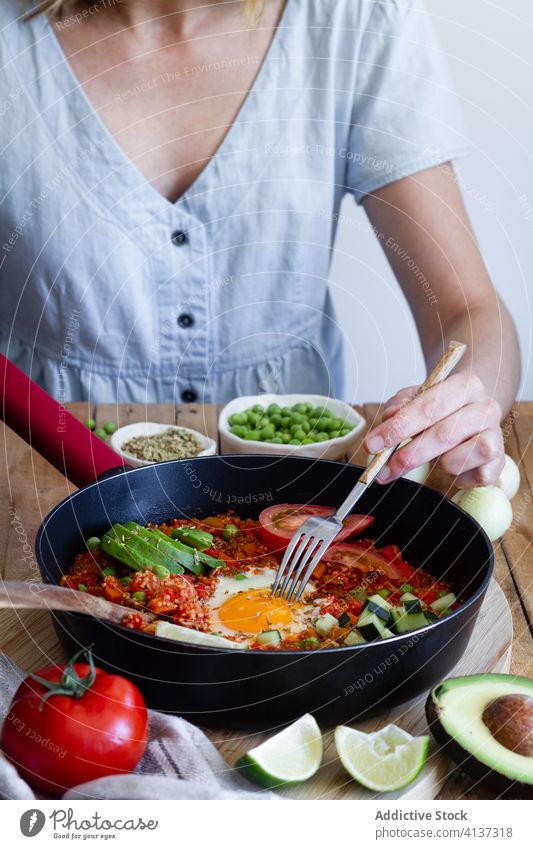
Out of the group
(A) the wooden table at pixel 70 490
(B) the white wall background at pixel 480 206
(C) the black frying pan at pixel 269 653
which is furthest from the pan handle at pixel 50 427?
(B) the white wall background at pixel 480 206

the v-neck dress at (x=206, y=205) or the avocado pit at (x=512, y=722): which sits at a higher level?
the v-neck dress at (x=206, y=205)

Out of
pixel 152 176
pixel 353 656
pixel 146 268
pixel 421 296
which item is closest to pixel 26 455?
pixel 146 268

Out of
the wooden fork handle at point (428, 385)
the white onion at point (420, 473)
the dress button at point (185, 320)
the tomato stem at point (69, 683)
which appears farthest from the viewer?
the dress button at point (185, 320)

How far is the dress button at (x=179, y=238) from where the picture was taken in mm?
1718

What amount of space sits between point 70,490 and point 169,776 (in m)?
0.69

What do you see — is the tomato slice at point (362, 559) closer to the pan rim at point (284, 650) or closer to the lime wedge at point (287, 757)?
the pan rim at point (284, 650)

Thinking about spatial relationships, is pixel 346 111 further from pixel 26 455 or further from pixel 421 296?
pixel 26 455

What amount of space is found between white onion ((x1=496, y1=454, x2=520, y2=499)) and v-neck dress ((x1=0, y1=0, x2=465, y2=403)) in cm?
64

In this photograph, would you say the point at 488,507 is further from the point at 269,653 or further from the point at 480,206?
the point at 480,206

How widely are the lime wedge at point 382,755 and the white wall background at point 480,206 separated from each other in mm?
1919

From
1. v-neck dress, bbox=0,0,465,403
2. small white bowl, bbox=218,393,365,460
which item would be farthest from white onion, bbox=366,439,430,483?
v-neck dress, bbox=0,0,465,403

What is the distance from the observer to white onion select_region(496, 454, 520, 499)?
4.29ft

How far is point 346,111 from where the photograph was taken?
1.78 meters

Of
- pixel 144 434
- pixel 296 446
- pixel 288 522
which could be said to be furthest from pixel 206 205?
pixel 288 522
